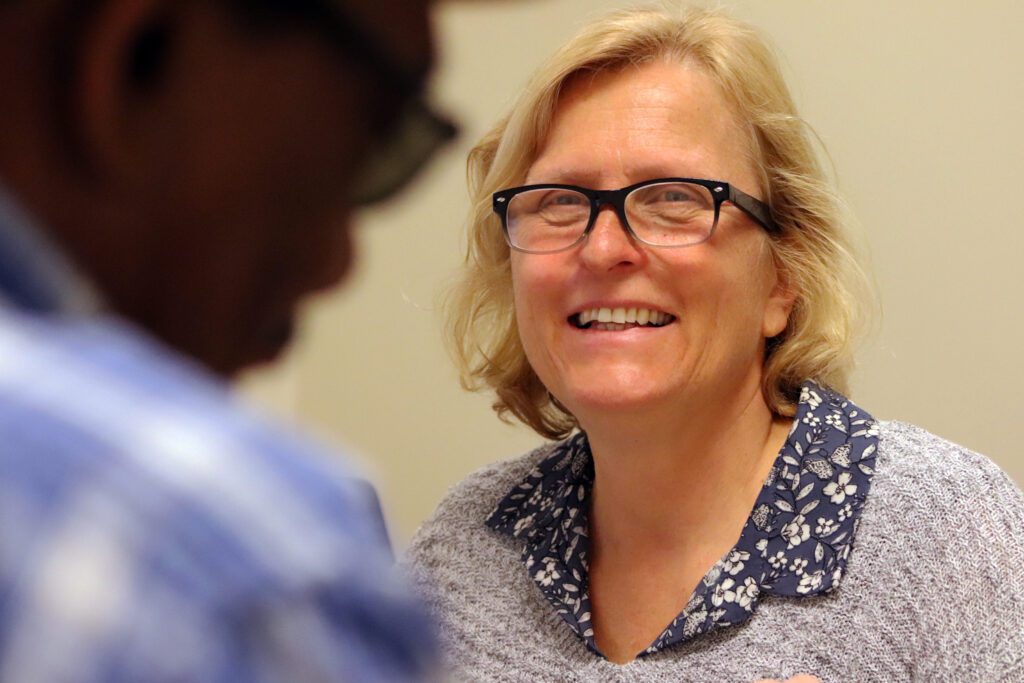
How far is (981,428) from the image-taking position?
1.97 metres

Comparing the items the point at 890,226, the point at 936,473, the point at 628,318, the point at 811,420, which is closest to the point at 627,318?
the point at 628,318

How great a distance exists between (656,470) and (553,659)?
0.22 metres

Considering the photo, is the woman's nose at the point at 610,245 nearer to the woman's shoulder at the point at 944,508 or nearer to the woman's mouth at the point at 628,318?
the woman's mouth at the point at 628,318

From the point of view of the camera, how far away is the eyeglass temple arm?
130cm

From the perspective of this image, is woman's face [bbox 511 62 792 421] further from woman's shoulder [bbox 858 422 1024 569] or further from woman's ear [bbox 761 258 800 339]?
woman's shoulder [bbox 858 422 1024 569]

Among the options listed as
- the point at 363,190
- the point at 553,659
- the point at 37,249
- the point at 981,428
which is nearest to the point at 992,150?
the point at 981,428

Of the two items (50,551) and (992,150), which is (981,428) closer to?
(992,150)

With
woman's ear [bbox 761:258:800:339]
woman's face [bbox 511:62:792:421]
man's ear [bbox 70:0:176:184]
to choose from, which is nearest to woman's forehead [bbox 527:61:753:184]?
woman's face [bbox 511:62:792:421]

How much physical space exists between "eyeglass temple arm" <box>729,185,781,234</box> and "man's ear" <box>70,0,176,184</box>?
102 centimetres

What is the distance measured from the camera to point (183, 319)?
0.37m

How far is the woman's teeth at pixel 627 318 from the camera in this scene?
4.21ft

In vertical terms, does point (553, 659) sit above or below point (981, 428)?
above

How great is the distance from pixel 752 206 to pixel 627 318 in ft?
0.59

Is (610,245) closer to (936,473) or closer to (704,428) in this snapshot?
(704,428)
